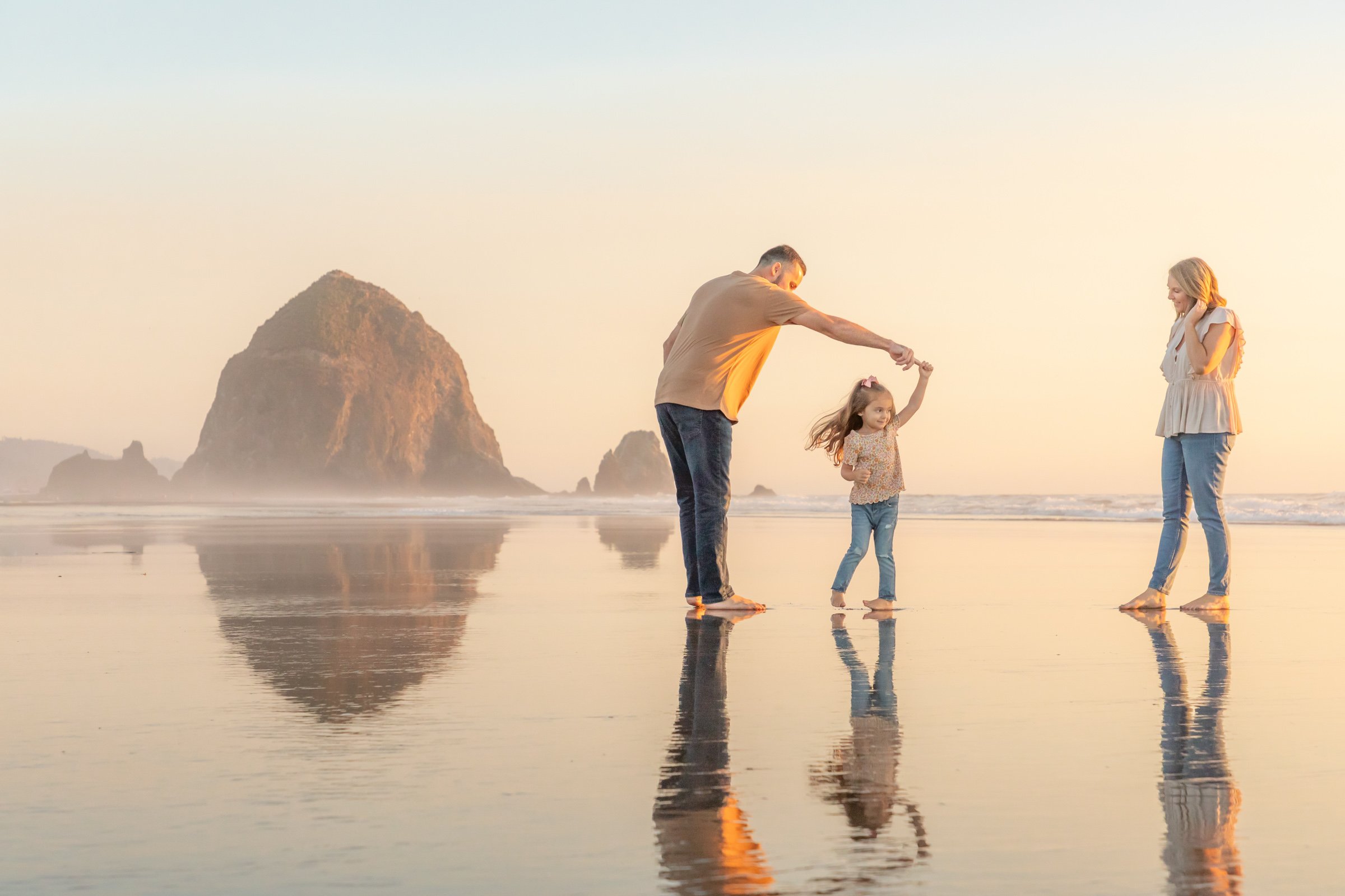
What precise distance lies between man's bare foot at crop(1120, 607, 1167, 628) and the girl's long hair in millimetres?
1828

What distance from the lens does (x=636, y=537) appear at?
49.1 ft

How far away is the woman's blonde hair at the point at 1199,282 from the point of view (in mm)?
6914

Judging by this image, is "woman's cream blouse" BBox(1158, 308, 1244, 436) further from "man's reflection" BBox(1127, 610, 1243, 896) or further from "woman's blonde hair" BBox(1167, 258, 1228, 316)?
"man's reflection" BBox(1127, 610, 1243, 896)

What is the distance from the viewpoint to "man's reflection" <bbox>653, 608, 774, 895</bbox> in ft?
6.52

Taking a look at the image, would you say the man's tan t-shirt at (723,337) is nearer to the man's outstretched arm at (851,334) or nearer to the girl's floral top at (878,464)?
the man's outstretched arm at (851,334)

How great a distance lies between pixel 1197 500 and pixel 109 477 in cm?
11950

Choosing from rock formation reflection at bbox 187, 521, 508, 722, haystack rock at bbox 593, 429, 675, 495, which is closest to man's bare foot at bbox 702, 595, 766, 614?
rock formation reflection at bbox 187, 521, 508, 722

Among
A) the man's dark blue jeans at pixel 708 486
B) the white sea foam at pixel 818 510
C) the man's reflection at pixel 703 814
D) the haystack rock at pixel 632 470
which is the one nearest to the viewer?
the man's reflection at pixel 703 814

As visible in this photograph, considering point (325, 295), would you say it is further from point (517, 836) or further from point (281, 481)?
point (517, 836)

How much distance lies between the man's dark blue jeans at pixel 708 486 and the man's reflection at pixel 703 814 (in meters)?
2.48

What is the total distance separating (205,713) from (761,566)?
670cm

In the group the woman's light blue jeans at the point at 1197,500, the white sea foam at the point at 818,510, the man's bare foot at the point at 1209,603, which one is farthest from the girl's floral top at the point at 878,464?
the white sea foam at the point at 818,510

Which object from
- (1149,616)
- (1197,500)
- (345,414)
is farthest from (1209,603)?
(345,414)

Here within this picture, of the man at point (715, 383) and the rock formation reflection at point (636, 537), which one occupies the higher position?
the man at point (715, 383)
